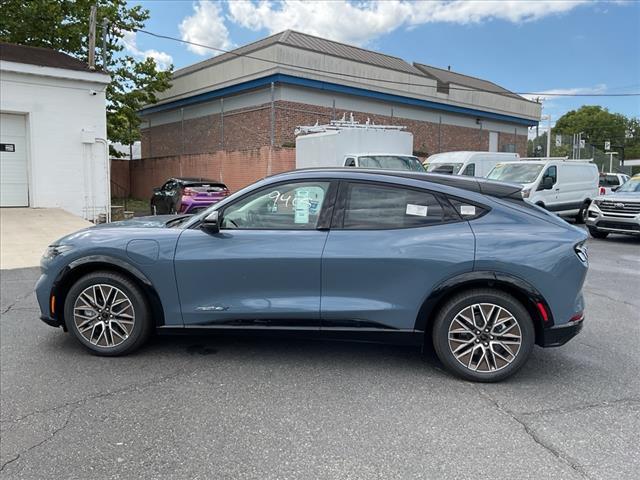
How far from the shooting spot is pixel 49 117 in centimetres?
1464

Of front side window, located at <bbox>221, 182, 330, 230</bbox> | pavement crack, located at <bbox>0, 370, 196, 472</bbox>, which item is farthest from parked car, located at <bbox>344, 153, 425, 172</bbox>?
pavement crack, located at <bbox>0, 370, 196, 472</bbox>

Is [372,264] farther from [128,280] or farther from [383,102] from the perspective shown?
[383,102]

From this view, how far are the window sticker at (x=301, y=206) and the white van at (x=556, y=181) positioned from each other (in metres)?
11.1

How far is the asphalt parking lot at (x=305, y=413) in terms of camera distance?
111 inches

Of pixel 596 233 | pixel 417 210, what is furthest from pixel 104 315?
pixel 596 233

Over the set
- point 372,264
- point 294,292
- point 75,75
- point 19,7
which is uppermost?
point 19,7

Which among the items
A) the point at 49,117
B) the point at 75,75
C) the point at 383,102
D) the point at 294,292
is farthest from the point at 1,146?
the point at 383,102

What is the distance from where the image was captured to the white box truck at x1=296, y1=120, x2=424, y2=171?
45.7ft

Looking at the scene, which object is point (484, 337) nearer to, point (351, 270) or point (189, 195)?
point (351, 270)

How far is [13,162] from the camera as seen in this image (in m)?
14.5

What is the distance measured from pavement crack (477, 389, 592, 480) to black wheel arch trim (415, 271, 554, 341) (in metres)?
0.70

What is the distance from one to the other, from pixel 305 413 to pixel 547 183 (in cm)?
1295

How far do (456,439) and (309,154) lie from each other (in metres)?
14.5

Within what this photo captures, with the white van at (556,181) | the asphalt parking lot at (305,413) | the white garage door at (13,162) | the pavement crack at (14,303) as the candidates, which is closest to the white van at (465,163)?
the white van at (556,181)
